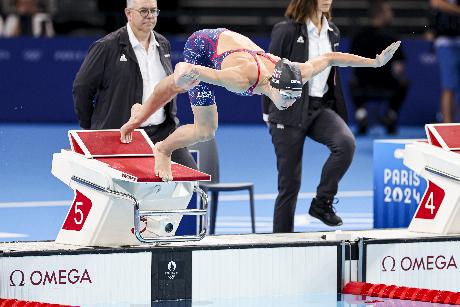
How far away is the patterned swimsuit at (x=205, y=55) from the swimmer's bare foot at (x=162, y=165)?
1.47 feet

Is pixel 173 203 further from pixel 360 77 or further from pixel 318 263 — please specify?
pixel 360 77

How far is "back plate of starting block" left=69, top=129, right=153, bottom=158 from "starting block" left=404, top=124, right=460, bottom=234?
192cm

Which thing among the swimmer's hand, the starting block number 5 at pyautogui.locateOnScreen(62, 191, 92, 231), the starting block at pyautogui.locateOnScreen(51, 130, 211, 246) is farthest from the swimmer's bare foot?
the swimmer's hand

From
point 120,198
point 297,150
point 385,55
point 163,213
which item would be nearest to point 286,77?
point 385,55

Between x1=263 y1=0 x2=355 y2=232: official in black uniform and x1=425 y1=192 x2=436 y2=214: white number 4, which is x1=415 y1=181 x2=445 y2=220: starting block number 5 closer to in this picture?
x1=425 y1=192 x2=436 y2=214: white number 4

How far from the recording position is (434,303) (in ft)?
27.8

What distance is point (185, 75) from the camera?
7711 millimetres

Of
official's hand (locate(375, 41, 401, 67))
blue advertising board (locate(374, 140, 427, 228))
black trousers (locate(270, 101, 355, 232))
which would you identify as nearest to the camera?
official's hand (locate(375, 41, 401, 67))

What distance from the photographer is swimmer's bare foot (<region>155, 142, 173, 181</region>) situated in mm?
8188

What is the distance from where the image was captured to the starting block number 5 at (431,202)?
9.16 metres

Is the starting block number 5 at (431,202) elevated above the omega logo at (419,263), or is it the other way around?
the starting block number 5 at (431,202)

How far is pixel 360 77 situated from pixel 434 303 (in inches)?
431

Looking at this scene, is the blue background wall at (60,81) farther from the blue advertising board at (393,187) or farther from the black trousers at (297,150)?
the black trousers at (297,150)

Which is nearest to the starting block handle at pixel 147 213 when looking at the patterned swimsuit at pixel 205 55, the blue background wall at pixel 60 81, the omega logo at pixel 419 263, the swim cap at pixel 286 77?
the patterned swimsuit at pixel 205 55
